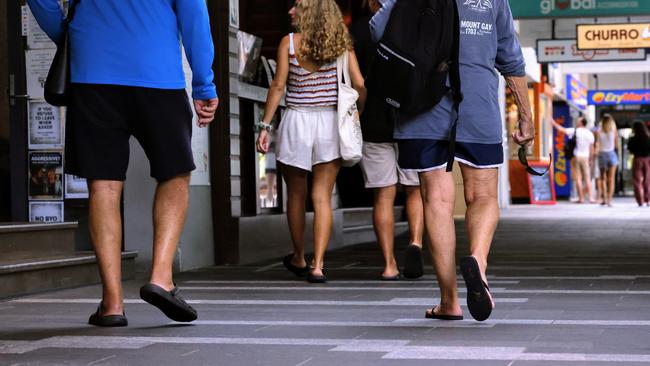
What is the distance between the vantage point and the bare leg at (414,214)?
8.55 m

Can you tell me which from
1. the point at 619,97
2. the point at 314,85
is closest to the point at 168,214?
the point at 314,85

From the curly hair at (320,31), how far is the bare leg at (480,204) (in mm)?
2554

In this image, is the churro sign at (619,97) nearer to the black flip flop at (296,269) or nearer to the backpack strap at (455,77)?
the black flip flop at (296,269)

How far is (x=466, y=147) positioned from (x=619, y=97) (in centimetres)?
3883

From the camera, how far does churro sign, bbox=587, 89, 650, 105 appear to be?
1710 inches

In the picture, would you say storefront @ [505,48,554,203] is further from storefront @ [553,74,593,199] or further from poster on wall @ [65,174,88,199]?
poster on wall @ [65,174,88,199]

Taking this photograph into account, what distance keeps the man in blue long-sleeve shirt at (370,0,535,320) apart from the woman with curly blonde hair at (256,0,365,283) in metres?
2.43

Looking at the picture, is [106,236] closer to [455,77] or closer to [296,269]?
[455,77]

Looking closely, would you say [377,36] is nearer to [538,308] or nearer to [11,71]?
[538,308]

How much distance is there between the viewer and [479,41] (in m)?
5.83

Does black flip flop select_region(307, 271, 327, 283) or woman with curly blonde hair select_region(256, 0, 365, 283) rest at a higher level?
woman with curly blonde hair select_region(256, 0, 365, 283)

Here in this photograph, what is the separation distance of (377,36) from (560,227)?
10558mm

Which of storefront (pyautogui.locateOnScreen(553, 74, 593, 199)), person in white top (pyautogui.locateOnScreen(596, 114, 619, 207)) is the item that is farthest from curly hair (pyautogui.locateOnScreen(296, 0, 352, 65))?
storefront (pyautogui.locateOnScreen(553, 74, 593, 199))

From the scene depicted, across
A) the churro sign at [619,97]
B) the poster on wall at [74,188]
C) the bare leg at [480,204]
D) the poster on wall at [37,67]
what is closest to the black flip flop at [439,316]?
the bare leg at [480,204]
